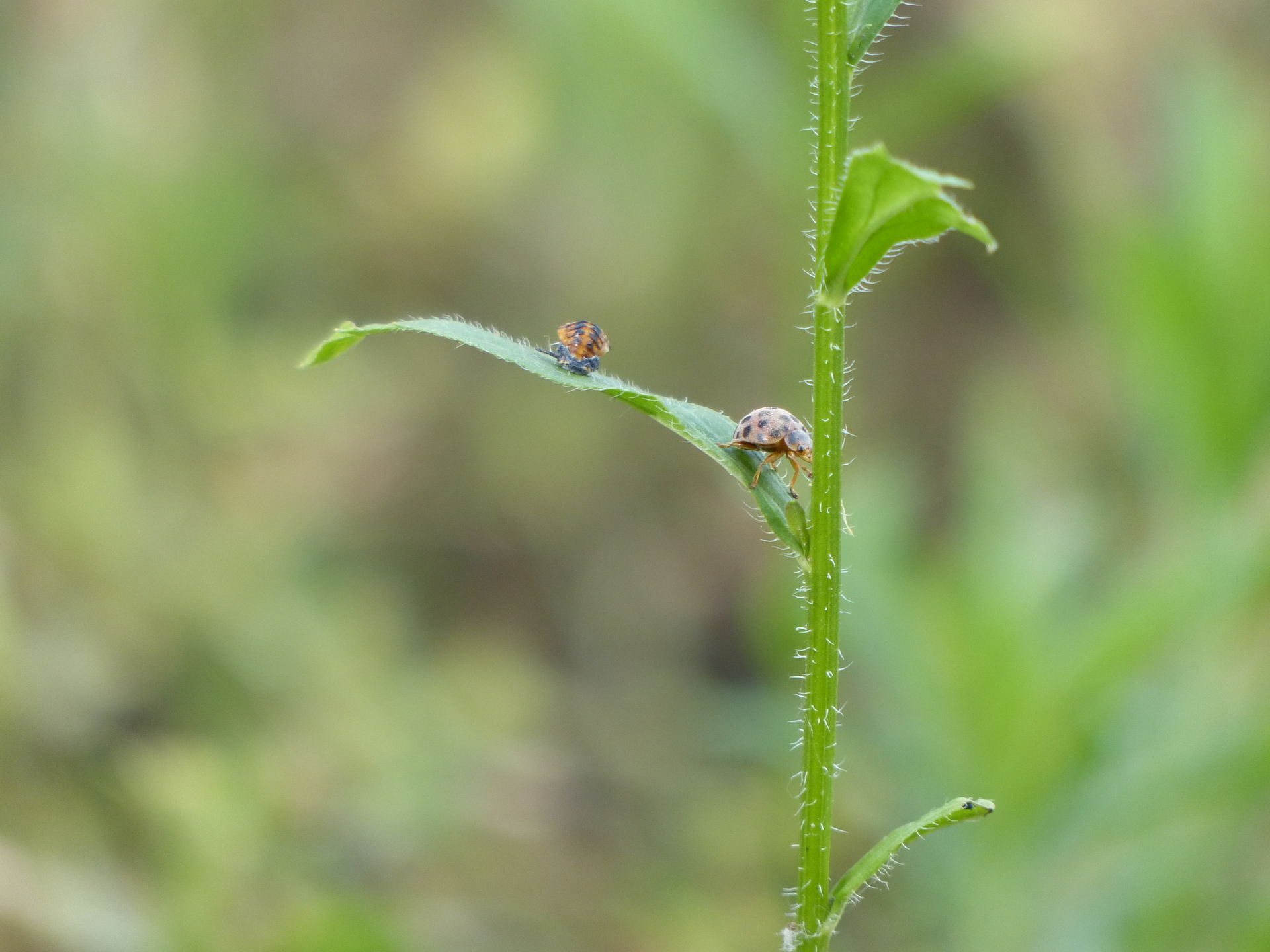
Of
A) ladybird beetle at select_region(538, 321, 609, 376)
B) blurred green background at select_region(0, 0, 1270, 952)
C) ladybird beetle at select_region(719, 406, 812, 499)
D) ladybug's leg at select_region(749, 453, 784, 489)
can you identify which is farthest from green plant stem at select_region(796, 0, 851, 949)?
blurred green background at select_region(0, 0, 1270, 952)

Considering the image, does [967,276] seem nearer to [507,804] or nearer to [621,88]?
[621,88]

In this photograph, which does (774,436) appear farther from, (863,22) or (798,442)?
(863,22)

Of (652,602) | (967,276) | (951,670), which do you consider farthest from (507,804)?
(967,276)

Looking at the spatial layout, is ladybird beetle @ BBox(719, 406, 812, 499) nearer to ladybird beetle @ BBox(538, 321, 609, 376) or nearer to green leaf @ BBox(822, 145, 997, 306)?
ladybird beetle @ BBox(538, 321, 609, 376)

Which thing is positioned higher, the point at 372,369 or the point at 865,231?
the point at 372,369

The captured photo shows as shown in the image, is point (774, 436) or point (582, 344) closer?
point (774, 436)

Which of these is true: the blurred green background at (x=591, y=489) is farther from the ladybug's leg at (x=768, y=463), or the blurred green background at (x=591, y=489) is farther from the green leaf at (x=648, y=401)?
the green leaf at (x=648, y=401)

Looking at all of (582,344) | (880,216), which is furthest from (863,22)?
(582,344)
